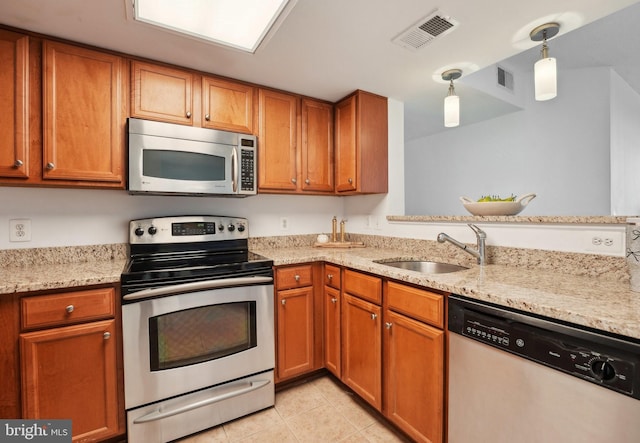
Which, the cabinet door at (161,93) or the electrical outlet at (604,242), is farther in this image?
the cabinet door at (161,93)

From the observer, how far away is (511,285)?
121 centimetres

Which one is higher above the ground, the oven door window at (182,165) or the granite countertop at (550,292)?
the oven door window at (182,165)

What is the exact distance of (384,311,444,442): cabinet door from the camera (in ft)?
4.30

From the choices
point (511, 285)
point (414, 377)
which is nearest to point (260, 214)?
Result: point (414, 377)

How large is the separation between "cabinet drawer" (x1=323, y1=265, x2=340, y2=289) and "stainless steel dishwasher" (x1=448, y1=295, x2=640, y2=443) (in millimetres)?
826

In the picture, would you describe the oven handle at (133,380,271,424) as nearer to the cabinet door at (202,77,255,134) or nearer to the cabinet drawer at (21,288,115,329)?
the cabinet drawer at (21,288,115,329)

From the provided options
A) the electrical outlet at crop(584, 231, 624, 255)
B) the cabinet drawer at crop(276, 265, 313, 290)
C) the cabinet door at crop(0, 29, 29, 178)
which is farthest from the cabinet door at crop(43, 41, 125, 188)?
the electrical outlet at crop(584, 231, 624, 255)

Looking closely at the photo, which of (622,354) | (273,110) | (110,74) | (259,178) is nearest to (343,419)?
(622,354)

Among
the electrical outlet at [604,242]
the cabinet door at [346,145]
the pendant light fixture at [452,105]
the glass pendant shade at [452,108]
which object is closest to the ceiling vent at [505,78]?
the pendant light fixture at [452,105]

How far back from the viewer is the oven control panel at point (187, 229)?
6.29 feet

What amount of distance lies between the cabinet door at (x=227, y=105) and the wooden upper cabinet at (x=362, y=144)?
2.48ft

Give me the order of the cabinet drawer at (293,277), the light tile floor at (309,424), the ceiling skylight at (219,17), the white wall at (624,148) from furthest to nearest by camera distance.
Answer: the white wall at (624,148) → the cabinet drawer at (293,277) → the light tile floor at (309,424) → the ceiling skylight at (219,17)

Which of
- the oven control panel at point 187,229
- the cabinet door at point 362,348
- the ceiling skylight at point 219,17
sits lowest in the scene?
the cabinet door at point 362,348

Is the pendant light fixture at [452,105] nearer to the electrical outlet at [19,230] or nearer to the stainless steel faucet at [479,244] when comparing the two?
the stainless steel faucet at [479,244]
